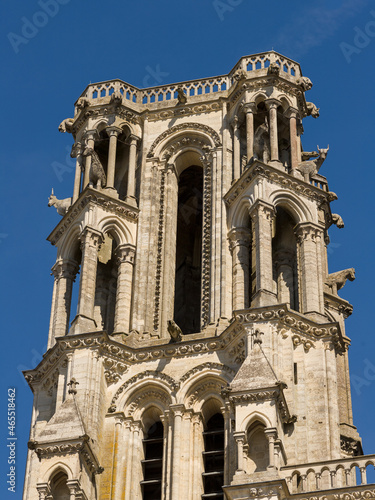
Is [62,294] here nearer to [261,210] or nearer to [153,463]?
[261,210]

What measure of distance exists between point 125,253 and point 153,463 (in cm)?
587

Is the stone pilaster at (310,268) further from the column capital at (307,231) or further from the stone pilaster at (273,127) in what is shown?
the stone pilaster at (273,127)

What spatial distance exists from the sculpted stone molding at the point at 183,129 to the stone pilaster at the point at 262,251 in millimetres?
3583

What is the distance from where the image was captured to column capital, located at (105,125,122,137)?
4222cm

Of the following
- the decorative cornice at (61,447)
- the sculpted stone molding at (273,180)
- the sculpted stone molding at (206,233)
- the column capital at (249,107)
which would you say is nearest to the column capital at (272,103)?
the column capital at (249,107)

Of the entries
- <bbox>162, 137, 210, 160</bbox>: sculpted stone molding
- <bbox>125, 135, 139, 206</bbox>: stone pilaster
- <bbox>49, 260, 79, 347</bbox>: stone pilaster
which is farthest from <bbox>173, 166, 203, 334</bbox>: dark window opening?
<bbox>49, 260, 79, 347</bbox>: stone pilaster

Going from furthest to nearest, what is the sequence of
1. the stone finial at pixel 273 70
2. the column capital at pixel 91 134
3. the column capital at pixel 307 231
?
the column capital at pixel 91 134 < the stone finial at pixel 273 70 < the column capital at pixel 307 231

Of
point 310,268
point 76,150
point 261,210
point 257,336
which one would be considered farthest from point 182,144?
point 257,336

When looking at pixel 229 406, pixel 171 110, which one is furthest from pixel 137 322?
pixel 171 110

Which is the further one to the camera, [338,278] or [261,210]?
[338,278]

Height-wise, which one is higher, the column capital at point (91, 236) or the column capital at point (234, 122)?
the column capital at point (234, 122)

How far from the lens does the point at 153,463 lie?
1427 inches

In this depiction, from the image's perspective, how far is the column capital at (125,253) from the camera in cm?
3994

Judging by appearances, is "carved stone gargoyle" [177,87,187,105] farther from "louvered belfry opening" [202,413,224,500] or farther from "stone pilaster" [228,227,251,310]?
"louvered belfry opening" [202,413,224,500]
